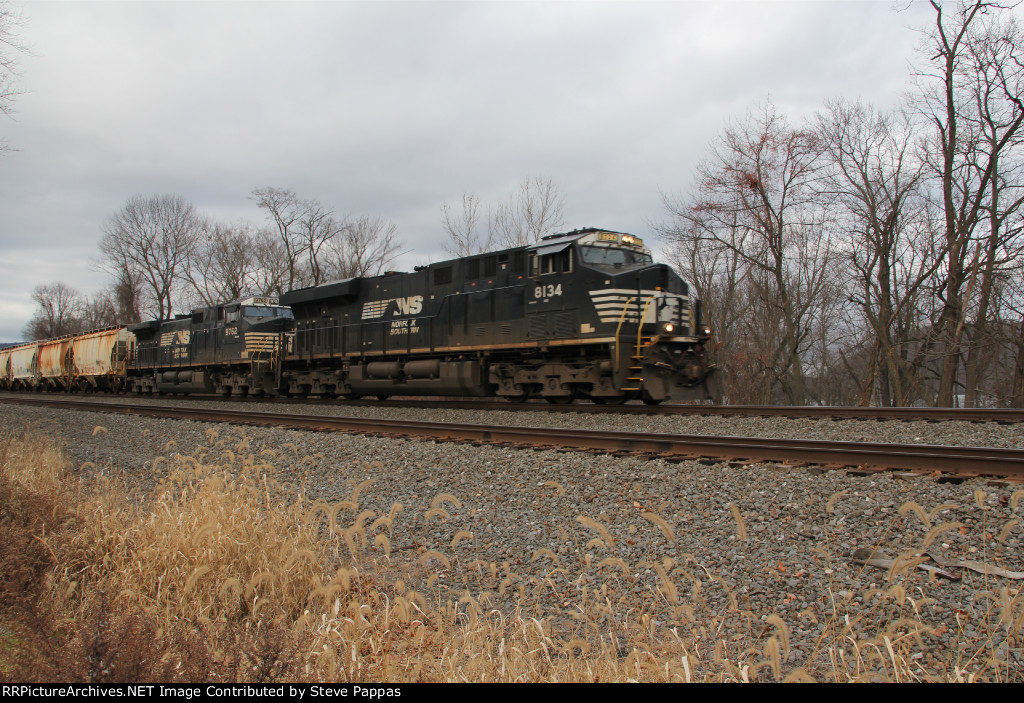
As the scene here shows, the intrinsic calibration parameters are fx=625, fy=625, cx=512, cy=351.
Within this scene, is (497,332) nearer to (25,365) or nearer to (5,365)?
(25,365)

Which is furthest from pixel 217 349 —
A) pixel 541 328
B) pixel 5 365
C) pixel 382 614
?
pixel 5 365

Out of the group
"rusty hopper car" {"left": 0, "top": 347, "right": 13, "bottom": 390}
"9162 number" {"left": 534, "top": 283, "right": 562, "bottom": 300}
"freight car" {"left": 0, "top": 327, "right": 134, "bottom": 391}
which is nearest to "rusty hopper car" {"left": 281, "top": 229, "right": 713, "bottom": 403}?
"9162 number" {"left": 534, "top": 283, "right": 562, "bottom": 300}

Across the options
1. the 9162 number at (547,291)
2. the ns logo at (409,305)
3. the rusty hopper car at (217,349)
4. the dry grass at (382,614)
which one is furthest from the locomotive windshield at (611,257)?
the rusty hopper car at (217,349)

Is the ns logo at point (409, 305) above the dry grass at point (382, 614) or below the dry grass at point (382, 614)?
above

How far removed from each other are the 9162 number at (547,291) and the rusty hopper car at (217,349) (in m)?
11.7

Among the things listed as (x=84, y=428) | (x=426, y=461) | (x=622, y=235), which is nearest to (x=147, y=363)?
(x=84, y=428)

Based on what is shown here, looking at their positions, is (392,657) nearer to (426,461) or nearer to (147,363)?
(426,461)

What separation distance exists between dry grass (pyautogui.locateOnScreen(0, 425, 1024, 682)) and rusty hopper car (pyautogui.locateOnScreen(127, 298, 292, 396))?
1797 centimetres

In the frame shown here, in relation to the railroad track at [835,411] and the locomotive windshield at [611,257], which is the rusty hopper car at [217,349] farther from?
the locomotive windshield at [611,257]

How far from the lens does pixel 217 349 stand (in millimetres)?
24859

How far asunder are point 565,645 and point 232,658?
4.79ft

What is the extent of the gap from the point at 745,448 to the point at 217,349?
22897 mm

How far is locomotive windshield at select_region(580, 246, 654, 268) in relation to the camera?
13625 mm

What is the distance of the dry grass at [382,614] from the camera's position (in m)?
2.59
